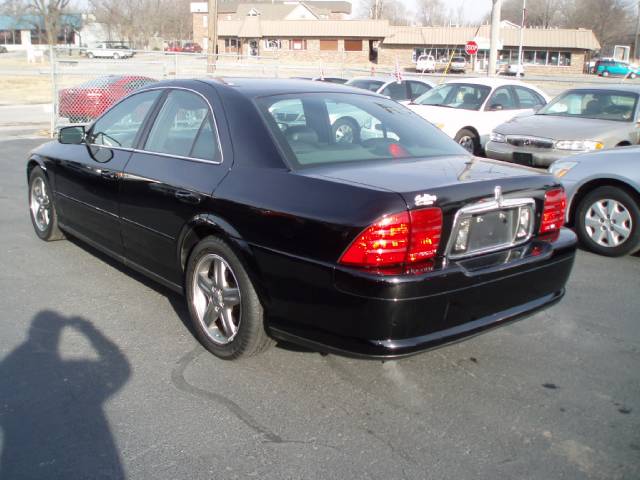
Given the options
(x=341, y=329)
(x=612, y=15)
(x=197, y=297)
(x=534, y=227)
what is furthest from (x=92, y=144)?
(x=612, y=15)

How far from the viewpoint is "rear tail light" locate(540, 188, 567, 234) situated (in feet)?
12.9

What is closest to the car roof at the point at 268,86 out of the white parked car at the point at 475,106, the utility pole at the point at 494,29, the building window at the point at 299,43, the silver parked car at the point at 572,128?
the silver parked car at the point at 572,128

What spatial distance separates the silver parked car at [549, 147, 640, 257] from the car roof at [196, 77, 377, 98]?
2905 mm

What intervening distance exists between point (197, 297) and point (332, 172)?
122cm

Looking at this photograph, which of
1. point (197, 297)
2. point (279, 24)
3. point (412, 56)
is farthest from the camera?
point (279, 24)

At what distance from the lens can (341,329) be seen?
10.8ft

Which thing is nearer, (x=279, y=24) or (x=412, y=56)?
(x=412, y=56)

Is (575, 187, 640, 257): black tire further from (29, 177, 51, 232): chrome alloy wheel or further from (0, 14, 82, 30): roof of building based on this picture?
(0, 14, 82, 30): roof of building

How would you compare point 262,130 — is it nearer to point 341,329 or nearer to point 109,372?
point 341,329

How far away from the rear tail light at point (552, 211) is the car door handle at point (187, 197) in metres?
2.02

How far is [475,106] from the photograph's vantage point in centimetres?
1273

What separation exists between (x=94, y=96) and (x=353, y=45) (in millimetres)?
58398

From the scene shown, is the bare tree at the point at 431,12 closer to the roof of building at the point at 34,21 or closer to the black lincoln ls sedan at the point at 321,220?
the roof of building at the point at 34,21

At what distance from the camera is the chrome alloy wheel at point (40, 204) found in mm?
6473
